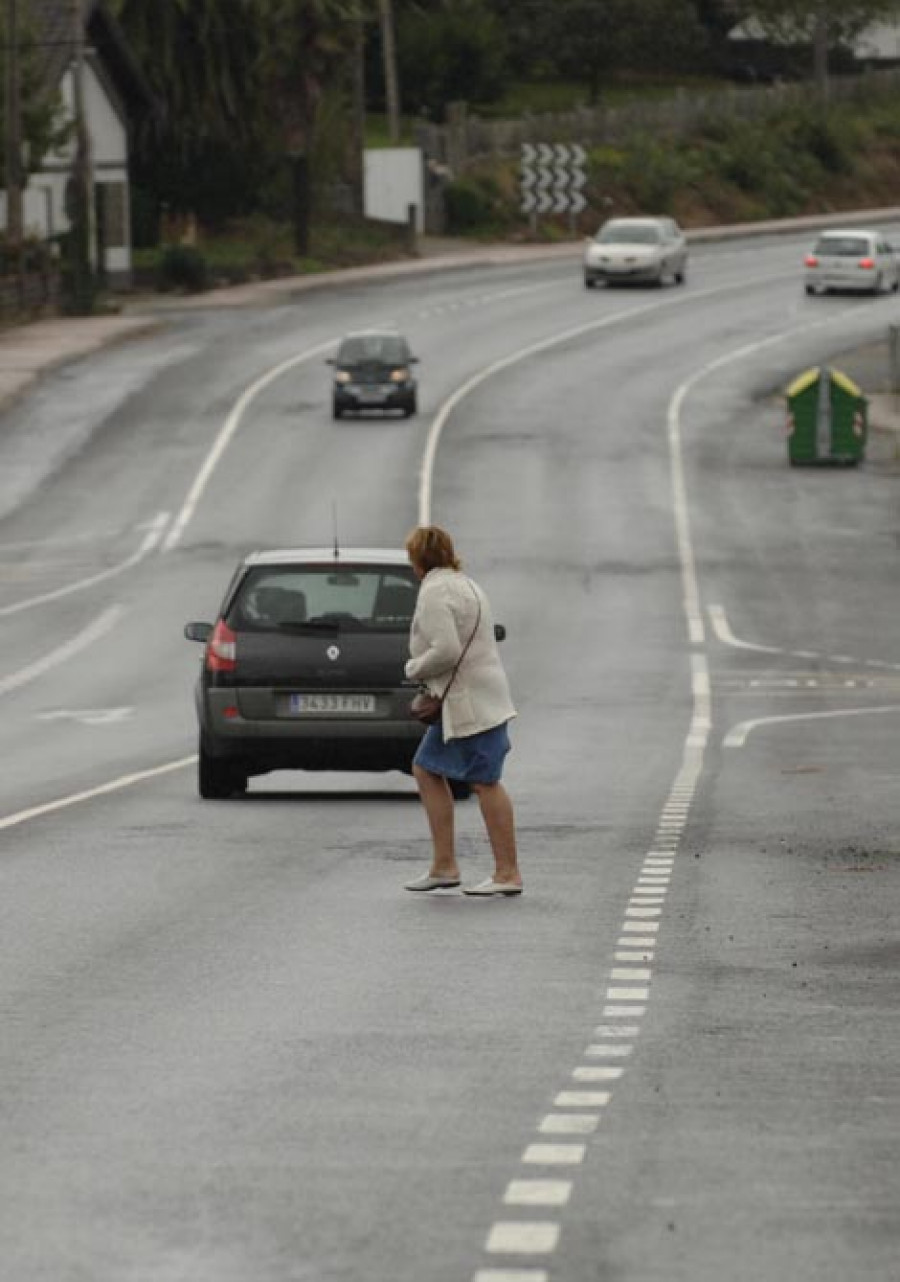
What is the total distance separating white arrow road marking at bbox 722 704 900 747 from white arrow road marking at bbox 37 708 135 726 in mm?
5529

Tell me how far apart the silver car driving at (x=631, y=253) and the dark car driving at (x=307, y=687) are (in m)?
63.0

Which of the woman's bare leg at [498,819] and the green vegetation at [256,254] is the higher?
the woman's bare leg at [498,819]

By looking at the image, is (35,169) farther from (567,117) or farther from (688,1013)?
(688,1013)

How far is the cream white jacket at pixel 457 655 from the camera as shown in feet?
46.7

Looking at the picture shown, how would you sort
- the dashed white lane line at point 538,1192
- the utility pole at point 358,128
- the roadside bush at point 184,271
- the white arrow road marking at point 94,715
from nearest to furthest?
the dashed white lane line at point 538,1192 < the white arrow road marking at point 94,715 < the roadside bush at point 184,271 < the utility pole at point 358,128

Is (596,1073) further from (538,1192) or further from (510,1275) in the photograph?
(510,1275)

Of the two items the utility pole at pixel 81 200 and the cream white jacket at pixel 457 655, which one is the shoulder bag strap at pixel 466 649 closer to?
the cream white jacket at pixel 457 655

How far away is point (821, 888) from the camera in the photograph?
48.7 feet

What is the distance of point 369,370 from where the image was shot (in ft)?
203

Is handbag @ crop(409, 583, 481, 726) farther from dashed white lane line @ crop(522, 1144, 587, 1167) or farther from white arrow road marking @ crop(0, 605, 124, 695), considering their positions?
white arrow road marking @ crop(0, 605, 124, 695)

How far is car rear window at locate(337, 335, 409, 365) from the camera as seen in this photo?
61625mm

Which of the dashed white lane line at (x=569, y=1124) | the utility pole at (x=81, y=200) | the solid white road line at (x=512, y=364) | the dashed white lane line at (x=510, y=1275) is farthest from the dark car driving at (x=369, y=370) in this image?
the dashed white lane line at (x=510, y=1275)

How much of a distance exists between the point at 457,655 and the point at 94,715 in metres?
15.4

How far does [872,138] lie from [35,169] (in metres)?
42.4
